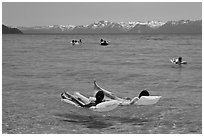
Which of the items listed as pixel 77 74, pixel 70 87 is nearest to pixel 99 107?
pixel 70 87

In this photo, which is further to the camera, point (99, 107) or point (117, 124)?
point (99, 107)

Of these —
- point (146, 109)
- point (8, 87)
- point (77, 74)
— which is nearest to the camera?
point (146, 109)

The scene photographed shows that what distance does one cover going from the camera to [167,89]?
2095cm

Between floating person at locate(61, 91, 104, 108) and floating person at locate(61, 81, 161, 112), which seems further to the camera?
floating person at locate(61, 91, 104, 108)

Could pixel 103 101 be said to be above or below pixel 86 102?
above

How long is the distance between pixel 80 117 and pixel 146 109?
9.81 feet

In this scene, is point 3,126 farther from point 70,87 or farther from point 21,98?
point 70,87

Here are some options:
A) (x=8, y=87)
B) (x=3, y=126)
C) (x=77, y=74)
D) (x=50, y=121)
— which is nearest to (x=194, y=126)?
(x=50, y=121)

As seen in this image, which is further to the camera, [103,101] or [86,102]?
[86,102]

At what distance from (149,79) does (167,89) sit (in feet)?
13.2

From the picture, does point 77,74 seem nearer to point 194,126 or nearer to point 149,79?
point 149,79

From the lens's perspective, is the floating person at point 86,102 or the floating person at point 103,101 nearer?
the floating person at point 103,101

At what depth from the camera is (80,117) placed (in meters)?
14.0

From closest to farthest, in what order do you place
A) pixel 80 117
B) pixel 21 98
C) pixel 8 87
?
pixel 80 117, pixel 21 98, pixel 8 87
